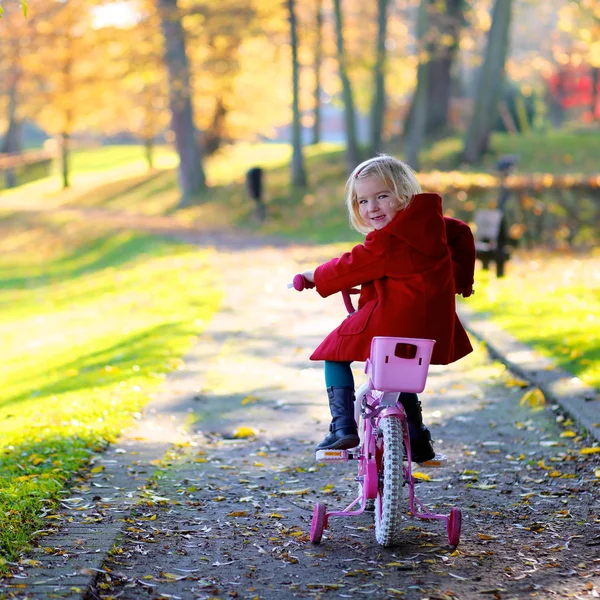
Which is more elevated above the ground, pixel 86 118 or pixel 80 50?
pixel 80 50

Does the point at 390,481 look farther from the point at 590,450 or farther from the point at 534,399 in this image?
the point at 534,399

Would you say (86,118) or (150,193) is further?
(86,118)

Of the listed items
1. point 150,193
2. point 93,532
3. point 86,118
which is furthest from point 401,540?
point 86,118

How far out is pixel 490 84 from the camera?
23797mm

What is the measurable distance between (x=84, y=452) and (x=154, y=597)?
89.5 inches

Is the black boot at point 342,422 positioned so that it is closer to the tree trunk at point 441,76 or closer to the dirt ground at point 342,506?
the dirt ground at point 342,506

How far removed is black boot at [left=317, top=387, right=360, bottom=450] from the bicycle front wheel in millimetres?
171

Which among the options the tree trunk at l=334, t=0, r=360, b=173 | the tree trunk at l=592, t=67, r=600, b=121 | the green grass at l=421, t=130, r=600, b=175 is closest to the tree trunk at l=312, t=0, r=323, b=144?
the tree trunk at l=334, t=0, r=360, b=173

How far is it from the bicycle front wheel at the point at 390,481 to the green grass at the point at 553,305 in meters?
3.35

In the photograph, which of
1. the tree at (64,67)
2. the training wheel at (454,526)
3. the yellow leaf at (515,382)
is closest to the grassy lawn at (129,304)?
the yellow leaf at (515,382)

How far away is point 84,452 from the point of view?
6.06m

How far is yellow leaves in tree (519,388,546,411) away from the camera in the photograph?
7.28 metres

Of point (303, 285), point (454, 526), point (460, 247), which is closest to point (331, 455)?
point (454, 526)

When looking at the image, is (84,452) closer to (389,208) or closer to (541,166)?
(389,208)
